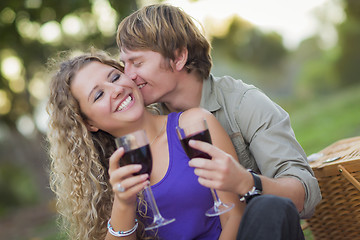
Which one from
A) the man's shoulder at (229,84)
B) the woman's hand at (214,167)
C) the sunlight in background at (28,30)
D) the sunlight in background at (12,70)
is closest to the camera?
the woman's hand at (214,167)

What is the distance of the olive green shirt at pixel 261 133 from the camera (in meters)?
2.59

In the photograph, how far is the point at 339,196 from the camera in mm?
2805

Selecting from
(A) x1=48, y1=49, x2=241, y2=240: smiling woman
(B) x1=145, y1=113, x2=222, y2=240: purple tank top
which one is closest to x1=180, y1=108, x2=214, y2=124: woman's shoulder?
(A) x1=48, y1=49, x2=241, y2=240: smiling woman

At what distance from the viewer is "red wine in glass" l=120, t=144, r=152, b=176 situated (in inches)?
79.2

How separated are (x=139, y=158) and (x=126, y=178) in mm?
134

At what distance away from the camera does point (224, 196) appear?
239cm

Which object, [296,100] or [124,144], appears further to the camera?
[296,100]

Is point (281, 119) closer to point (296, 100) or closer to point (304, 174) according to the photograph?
point (304, 174)

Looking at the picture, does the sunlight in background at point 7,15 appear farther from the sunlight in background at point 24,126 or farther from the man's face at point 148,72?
the man's face at point 148,72

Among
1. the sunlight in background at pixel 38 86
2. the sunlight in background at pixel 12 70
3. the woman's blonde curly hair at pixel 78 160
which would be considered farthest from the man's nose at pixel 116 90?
the sunlight in background at pixel 38 86

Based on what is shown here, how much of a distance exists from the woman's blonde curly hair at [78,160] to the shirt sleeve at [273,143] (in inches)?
32.9

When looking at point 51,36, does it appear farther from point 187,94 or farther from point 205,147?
point 205,147

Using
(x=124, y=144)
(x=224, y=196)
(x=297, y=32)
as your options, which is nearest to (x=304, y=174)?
(x=224, y=196)

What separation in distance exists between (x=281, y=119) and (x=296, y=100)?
1017 cm
